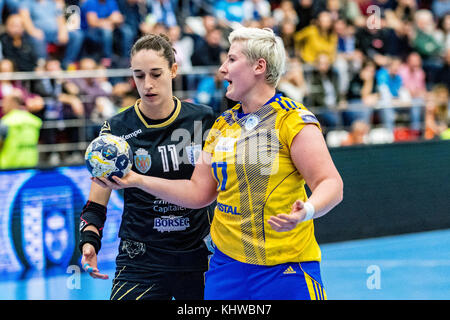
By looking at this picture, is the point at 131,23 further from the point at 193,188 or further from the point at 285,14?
the point at 193,188

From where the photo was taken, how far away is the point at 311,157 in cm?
333

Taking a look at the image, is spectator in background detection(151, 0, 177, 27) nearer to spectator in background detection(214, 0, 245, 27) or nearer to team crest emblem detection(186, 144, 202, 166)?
spectator in background detection(214, 0, 245, 27)

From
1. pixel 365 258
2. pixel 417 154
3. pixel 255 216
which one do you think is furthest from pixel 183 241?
pixel 417 154

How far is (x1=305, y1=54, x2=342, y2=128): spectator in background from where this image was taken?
12.9m

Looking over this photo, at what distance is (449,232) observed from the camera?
33.9 ft

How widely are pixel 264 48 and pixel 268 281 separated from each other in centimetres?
113

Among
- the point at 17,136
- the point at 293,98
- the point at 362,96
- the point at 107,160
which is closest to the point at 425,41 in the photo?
the point at 362,96

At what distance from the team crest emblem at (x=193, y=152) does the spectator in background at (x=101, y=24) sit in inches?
310

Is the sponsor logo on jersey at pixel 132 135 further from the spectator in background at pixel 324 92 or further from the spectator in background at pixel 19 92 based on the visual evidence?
the spectator in background at pixel 324 92

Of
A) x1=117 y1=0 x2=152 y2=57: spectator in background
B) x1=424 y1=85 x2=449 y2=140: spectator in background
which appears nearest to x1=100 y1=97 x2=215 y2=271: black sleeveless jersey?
x1=117 y1=0 x2=152 y2=57: spectator in background

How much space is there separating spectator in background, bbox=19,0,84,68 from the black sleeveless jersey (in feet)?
24.2
